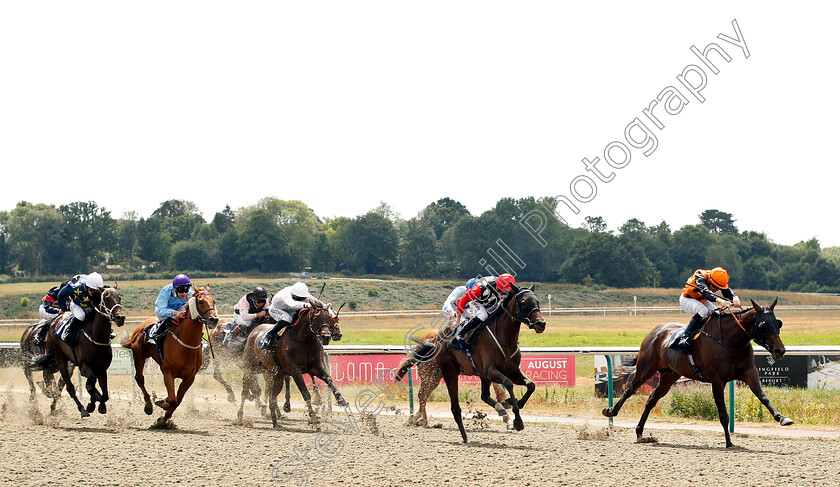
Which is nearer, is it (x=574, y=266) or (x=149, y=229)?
(x=574, y=266)

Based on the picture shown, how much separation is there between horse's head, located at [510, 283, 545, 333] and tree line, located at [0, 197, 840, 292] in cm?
5432

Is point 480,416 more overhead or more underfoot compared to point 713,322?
more underfoot

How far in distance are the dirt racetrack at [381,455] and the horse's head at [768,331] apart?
1.11 m

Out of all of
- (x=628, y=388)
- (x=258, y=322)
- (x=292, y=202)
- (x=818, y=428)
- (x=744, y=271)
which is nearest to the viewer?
(x=628, y=388)

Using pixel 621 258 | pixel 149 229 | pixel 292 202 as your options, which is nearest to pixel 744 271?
pixel 621 258

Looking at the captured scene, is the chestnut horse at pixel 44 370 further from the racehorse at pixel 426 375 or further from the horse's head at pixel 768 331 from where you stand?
the horse's head at pixel 768 331

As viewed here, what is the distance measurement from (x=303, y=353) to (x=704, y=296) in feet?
17.3

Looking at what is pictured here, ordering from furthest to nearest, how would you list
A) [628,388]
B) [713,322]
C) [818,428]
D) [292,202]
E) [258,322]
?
[292,202] < [258,322] < [818,428] < [628,388] < [713,322]

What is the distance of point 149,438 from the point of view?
Result: 32.7 feet

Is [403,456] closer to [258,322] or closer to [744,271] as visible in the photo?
[258,322]

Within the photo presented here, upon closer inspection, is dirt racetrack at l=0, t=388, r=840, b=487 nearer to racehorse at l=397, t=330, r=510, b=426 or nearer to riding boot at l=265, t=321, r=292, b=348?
racehorse at l=397, t=330, r=510, b=426

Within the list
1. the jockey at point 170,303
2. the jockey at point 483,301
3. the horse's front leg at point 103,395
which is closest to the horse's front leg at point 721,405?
the jockey at point 483,301

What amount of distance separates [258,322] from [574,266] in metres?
51.6

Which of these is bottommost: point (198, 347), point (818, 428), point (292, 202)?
point (818, 428)
